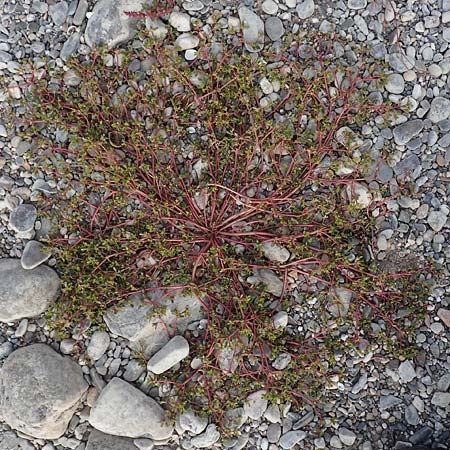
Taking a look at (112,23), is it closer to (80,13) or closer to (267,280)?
(80,13)

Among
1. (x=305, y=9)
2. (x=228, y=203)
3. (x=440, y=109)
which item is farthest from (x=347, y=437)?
(x=305, y=9)

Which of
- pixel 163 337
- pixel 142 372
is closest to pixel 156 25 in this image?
pixel 163 337

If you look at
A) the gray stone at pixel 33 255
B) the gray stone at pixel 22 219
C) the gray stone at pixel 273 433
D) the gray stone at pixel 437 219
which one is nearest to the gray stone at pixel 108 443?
the gray stone at pixel 273 433

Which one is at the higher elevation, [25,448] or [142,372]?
[142,372]

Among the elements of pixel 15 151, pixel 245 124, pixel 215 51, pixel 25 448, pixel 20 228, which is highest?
pixel 215 51

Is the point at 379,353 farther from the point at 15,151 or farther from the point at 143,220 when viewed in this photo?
the point at 15,151

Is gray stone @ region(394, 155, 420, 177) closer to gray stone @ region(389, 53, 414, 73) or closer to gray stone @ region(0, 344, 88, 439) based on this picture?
gray stone @ region(389, 53, 414, 73)

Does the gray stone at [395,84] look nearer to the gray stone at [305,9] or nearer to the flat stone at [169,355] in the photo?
the gray stone at [305,9]
